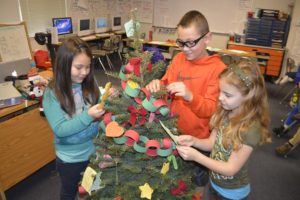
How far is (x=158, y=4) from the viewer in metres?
7.18

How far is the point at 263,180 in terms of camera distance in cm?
267

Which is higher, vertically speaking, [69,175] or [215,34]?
[215,34]

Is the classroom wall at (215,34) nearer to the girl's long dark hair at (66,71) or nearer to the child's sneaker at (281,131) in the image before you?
the child's sneaker at (281,131)

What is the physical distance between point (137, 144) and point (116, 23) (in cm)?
657

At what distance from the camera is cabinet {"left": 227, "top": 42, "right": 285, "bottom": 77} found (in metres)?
5.79

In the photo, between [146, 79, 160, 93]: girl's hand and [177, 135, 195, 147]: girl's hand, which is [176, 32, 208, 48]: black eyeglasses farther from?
[177, 135, 195, 147]: girl's hand

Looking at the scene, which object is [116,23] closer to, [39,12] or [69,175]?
[39,12]

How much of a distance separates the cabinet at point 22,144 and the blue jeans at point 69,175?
0.82m

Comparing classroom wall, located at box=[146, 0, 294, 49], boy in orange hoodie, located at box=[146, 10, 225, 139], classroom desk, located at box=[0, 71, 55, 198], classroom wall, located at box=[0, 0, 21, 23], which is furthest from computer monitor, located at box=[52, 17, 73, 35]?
boy in orange hoodie, located at box=[146, 10, 225, 139]

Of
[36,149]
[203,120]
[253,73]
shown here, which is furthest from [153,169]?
[36,149]

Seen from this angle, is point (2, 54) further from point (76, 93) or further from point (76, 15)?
point (76, 15)

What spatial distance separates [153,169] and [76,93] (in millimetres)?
697

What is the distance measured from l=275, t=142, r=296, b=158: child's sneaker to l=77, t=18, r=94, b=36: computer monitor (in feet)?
16.4

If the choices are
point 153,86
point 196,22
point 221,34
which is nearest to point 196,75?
point 196,22
